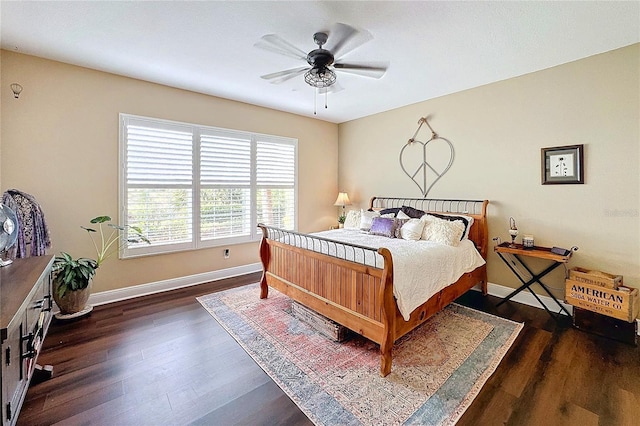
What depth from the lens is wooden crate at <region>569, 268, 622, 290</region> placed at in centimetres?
265

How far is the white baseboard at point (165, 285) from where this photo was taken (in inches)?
136

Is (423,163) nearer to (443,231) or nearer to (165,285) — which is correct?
(443,231)

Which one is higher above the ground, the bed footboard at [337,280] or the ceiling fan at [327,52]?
the ceiling fan at [327,52]

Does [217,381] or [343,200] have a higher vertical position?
[343,200]

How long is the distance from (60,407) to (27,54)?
3.43 metres

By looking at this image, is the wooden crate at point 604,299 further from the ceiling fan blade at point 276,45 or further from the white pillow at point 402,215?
the ceiling fan blade at point 276,45

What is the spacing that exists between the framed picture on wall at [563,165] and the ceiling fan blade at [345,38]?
8.19ft

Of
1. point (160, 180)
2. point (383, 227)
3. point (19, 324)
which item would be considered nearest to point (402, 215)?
point (383, 227)

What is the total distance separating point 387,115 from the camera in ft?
16.2

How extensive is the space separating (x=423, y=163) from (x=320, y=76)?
2557 mm

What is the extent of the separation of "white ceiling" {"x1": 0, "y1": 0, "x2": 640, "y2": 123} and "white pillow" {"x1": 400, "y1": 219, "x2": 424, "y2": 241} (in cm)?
182

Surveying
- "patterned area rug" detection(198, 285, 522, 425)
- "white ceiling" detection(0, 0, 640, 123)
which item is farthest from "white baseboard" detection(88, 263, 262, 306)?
"white ceiling" detection(0, 0, 640, 123)

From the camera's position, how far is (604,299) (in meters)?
2.65

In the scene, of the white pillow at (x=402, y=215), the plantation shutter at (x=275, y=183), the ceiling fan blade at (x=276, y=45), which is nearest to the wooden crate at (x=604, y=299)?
the white pillow at (x=402, y=215)
